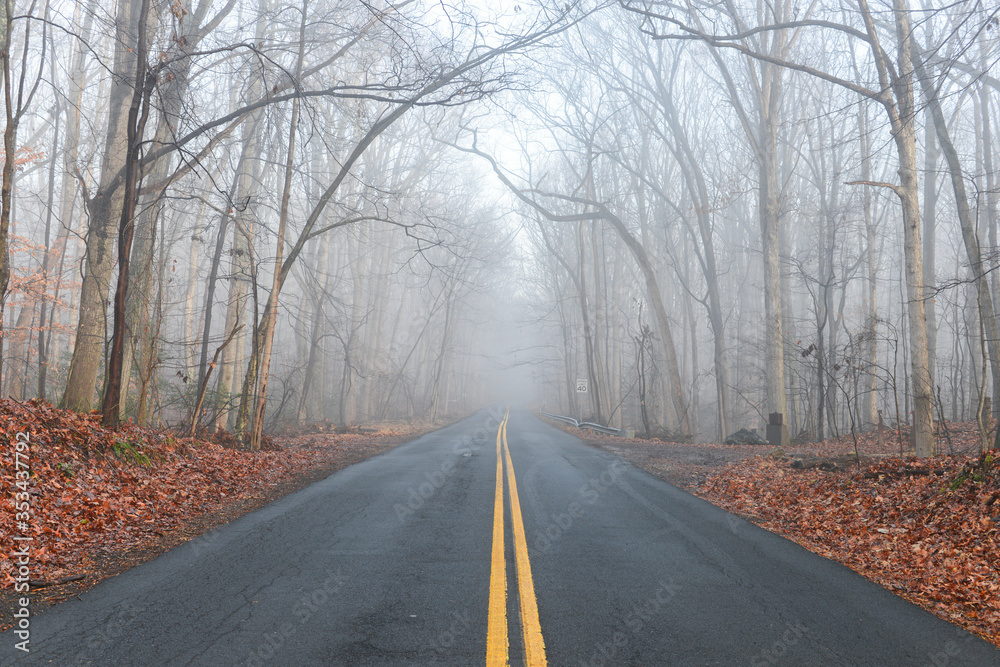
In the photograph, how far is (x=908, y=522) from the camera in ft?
21.6

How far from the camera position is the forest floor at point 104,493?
489 cm

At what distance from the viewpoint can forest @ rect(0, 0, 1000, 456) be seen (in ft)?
33.2

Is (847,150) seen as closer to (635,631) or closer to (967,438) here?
(967,438)

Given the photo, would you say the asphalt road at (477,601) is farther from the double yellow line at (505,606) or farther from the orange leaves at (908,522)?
the orange leaves at (908,522)

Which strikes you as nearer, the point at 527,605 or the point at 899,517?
the point at 527,605

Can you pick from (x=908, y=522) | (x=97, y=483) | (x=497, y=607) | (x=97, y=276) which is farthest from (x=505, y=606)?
(x=97, y=276)

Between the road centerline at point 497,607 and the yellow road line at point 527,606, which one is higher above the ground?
the road centerline at point 497,607

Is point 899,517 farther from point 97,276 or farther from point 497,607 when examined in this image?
point 97,276

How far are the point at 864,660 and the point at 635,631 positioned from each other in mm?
1338

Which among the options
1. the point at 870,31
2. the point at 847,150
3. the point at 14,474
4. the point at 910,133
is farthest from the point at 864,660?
the point at 847,150

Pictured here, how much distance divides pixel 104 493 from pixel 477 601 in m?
5.25

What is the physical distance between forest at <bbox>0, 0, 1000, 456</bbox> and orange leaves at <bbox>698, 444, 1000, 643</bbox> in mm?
2274

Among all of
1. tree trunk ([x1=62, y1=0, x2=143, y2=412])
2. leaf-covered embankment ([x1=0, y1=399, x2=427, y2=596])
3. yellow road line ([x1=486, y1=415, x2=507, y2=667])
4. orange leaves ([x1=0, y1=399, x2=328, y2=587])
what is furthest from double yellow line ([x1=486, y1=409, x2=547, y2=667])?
tree trunk ([x1=62, y1=0, x2=143, y2=412])

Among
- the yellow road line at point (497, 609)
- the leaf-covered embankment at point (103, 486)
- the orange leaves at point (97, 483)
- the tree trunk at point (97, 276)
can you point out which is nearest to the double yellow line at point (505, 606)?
the yellow road line at point (497, 609)
